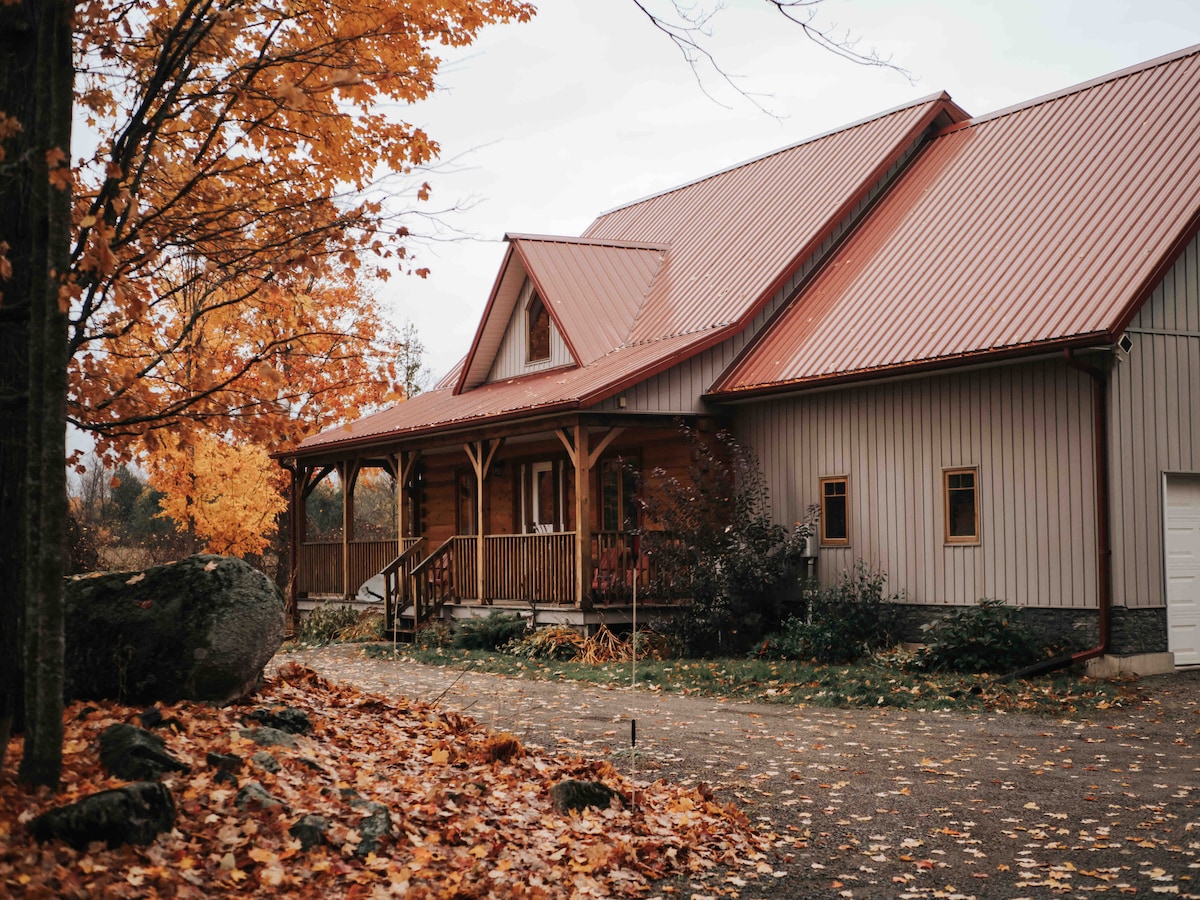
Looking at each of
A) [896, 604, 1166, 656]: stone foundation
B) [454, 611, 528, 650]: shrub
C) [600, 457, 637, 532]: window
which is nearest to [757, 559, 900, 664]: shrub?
[896, 604, 1166, 656]: stone foundation

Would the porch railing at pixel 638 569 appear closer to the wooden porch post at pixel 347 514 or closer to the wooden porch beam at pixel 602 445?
the wooden porch beam at pixel 602 445

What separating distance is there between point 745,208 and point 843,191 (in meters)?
2.75

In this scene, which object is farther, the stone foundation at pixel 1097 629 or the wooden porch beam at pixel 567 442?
the wooden porch beam at pixel 567 442

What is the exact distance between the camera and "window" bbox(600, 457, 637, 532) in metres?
21.2

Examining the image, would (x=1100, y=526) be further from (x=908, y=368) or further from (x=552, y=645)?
(x=552, y=645)

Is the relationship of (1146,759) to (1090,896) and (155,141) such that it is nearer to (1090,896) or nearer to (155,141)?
(1090,896)

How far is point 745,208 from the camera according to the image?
78.4 feet

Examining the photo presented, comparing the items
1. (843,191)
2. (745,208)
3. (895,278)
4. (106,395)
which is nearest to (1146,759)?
(106,395)

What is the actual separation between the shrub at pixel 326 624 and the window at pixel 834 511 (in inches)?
391

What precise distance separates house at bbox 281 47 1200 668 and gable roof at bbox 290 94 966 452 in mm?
73

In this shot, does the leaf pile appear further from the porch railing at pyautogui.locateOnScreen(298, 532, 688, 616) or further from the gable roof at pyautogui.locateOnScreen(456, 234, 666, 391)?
the gable roof at pyautogui.locateOnScreen(456, 234, 666, 391)

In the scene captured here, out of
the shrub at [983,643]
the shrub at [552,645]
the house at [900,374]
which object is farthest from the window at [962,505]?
the shrub at [552,645]

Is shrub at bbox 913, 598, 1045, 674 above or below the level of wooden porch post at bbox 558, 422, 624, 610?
below

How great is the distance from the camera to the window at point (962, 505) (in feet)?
53.0
